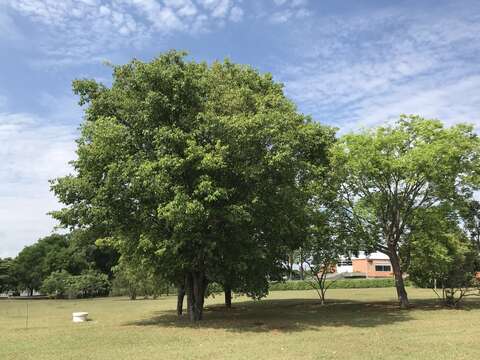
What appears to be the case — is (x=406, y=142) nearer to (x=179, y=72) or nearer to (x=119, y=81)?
(x=179, y=72)

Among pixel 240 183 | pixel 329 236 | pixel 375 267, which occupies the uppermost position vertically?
pixel 240 183

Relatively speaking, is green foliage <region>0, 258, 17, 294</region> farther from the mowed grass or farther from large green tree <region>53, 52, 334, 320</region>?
large green tree <region>53, 52, 334, 320</region>

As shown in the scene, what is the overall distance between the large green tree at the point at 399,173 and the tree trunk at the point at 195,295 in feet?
35.9

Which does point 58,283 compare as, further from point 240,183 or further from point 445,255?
point 445,255

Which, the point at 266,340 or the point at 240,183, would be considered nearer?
the point at 266,340

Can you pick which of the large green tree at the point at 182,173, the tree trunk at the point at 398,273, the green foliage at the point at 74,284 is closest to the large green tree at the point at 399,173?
the tree trunk at the point at 398,273

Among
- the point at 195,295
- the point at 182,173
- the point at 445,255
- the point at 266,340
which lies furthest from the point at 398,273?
the point at 182,173

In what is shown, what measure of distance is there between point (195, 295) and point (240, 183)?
250 inches

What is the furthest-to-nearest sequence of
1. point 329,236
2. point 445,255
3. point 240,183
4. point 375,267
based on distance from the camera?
point 375,267 → point 329,236 → point 445,255 → point 240,183

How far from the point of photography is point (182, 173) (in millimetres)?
19703

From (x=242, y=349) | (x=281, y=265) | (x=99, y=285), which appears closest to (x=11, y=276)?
(x=99, y=285)

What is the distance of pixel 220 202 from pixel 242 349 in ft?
24.7

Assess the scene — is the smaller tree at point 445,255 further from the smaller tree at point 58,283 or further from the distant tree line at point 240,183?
the smaller tree at point 58,283

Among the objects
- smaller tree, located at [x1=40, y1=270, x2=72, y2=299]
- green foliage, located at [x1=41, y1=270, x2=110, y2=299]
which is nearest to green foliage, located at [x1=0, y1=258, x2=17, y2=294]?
green foliage, located at [x1=41, y1=270, x2=110, y2=299]
